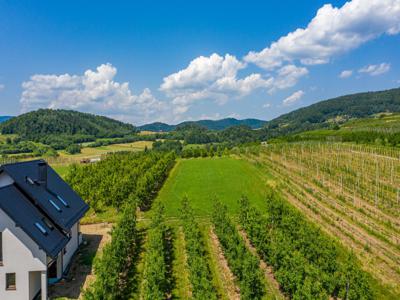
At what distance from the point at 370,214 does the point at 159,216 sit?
26574 mm

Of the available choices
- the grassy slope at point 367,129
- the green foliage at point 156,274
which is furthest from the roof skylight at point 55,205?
the grassy slope at point 367,129

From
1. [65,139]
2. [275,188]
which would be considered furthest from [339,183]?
[65,139]

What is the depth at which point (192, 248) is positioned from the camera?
24.0 m

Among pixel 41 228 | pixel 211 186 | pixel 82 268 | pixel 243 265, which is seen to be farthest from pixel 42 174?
pixel 211 186

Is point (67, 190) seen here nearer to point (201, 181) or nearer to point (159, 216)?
point (159, 216)

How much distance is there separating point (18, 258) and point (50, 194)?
632 cm

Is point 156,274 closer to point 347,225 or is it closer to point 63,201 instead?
point 63,201

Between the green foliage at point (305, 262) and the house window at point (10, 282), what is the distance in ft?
57.4

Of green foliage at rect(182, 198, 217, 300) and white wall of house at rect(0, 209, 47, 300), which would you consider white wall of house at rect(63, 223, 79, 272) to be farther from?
green foliage at rect(182, 198, 217, 300)

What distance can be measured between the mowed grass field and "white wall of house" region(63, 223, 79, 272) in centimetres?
1500

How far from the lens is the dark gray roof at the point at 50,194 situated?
2153cm

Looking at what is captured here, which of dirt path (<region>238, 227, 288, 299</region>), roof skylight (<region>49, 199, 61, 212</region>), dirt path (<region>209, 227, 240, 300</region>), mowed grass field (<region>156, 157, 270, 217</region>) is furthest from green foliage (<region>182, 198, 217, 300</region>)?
mowed grass field (<region>156, 157, 270, 217</region>)

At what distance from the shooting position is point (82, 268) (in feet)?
81.9

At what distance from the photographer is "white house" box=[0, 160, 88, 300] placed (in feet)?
62.7
